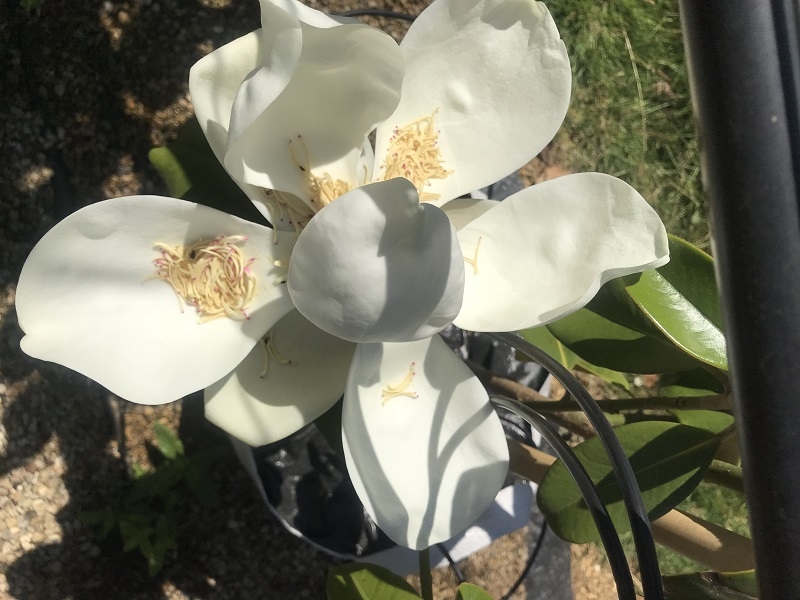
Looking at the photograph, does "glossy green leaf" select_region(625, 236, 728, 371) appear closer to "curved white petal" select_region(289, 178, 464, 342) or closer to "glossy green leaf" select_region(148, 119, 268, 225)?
"curved white petal" select_region(289, 178, 464, 342)

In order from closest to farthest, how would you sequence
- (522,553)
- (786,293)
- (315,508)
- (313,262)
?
1. (786,293)
2. (313,262)
3. (315,508)
4. (522,553)

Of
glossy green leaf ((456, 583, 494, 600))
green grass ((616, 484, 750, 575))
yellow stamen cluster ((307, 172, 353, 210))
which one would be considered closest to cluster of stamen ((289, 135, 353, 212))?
yellow stamen cluster ((307, 172, 353, 210))

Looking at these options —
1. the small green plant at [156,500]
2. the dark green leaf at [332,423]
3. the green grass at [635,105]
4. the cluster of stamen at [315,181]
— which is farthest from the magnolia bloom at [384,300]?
the green grass at [635,105]

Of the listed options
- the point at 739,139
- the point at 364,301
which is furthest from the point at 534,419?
the point at 739,139

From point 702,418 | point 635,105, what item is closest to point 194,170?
point 702,418

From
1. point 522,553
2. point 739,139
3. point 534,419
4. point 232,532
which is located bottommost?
point 522,553

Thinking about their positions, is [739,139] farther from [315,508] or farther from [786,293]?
[315,508]

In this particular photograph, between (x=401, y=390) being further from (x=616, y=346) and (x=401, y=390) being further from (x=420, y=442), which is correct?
(x=616, y=346)

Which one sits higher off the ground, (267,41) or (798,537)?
(267,41)
